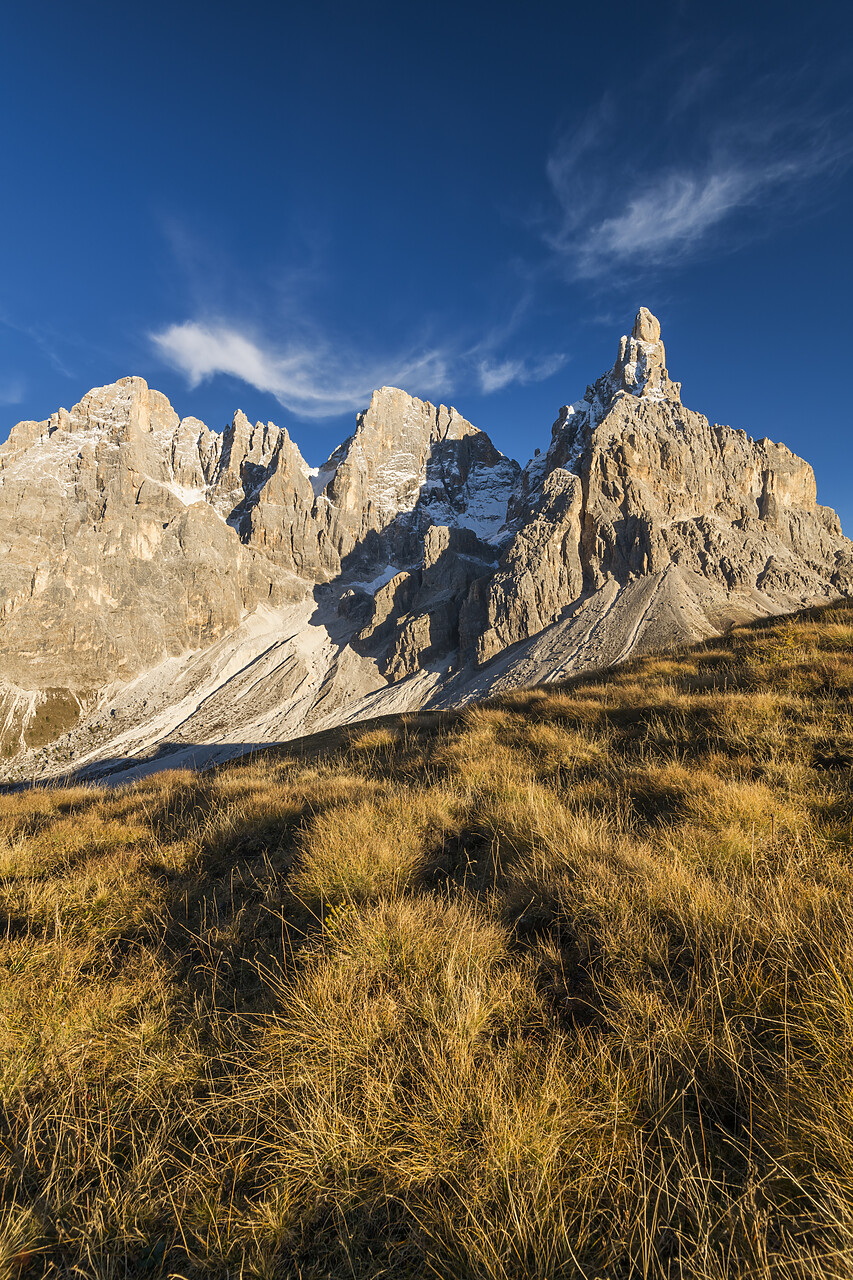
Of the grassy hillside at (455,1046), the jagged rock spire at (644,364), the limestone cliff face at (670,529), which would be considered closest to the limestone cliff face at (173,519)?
the jagged rock spire at (644,364)

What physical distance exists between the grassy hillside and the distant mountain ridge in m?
58.7

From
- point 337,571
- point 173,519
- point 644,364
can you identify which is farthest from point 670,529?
point 173,519

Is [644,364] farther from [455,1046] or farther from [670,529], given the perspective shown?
[455,1046]

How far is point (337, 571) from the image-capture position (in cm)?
12281

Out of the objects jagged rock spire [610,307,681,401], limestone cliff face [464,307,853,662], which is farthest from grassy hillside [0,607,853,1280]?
jagged rock spire [610,307,681,401]

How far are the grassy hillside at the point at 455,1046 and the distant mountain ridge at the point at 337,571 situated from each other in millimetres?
58715

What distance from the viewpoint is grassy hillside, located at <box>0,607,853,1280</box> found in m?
1.46

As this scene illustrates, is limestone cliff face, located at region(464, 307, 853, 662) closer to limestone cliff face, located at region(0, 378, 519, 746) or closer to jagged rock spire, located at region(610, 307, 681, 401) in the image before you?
jagged rock spire, located at region(610, 307, 681, 401)

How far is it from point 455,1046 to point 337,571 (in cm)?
12468

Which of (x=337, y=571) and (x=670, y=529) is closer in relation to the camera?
→ (x=670, y=529)

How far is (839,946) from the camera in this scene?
2096 mm

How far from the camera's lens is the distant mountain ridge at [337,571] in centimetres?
7212

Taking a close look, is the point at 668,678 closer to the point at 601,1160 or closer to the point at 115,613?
the point at 601,1160

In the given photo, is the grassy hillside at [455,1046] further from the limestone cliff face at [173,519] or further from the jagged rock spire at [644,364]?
the jagged rock spire at [644,364]
